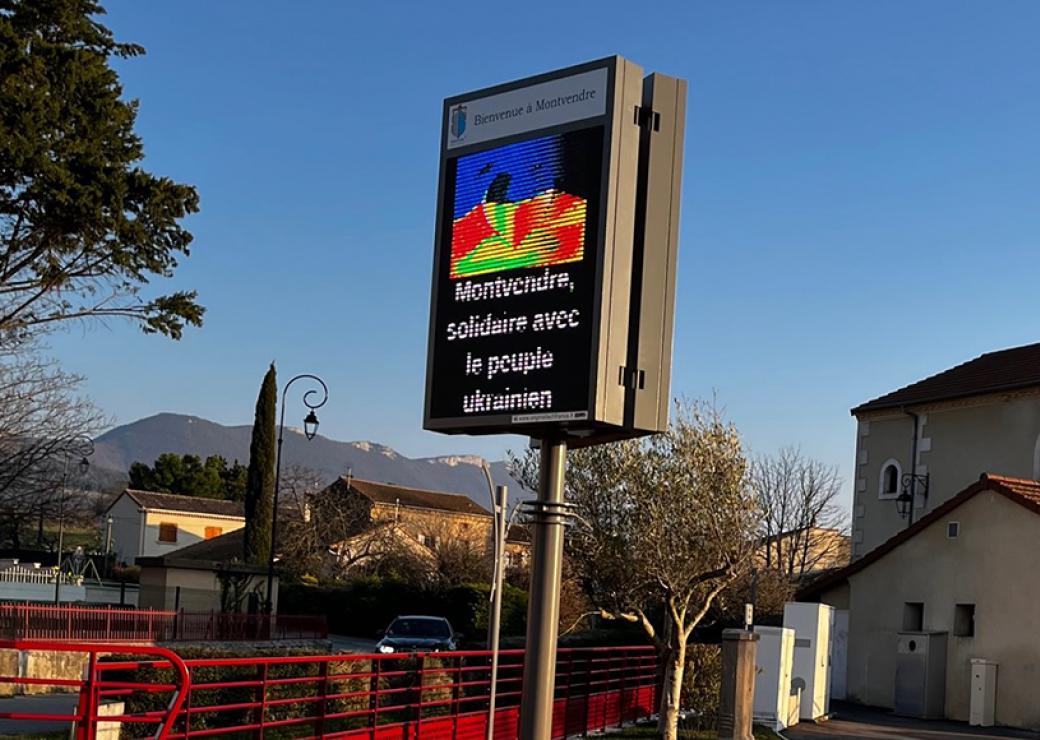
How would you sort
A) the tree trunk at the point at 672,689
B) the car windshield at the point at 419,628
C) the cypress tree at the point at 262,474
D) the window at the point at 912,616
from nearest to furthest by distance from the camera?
the tree trunk at the point at 672,689 < the window at the point at 912,616 < the car windshield at the point at 419,628 < the cypress tree at the point at 262,474

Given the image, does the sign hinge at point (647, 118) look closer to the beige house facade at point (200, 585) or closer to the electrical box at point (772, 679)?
the electrical box at point (772, 679)

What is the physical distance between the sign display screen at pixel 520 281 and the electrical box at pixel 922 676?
68.1 feet

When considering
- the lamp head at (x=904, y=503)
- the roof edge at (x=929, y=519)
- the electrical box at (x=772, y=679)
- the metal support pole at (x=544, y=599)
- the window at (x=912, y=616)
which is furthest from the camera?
the lamp head at (x=904, y=503)

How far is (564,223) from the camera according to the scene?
29.5 ft

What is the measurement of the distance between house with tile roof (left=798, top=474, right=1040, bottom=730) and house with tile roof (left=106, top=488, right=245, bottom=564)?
67.0m

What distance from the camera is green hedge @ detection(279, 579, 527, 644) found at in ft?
161

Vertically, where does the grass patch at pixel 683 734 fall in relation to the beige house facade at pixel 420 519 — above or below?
below

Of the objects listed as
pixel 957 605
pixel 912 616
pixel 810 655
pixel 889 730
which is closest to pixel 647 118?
pixel 889 730

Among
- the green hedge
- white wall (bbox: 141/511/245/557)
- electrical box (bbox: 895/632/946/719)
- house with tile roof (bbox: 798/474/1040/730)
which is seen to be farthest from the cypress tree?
electrical box (bbox: 895/632/946/719)

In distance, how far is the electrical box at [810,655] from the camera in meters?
26.2

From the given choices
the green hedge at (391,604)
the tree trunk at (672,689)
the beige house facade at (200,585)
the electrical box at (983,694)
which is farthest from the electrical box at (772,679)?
the green hedge at (391,604)

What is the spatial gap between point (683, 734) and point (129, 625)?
47.6 feet

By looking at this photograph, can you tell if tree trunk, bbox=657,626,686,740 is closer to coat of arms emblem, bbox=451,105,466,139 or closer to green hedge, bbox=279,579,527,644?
coat of arms emblem, bbox=451,105,466,139

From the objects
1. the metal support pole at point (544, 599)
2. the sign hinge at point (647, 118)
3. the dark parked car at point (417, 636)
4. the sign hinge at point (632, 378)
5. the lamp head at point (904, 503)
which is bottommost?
the dark parked car at point (417, 636)
